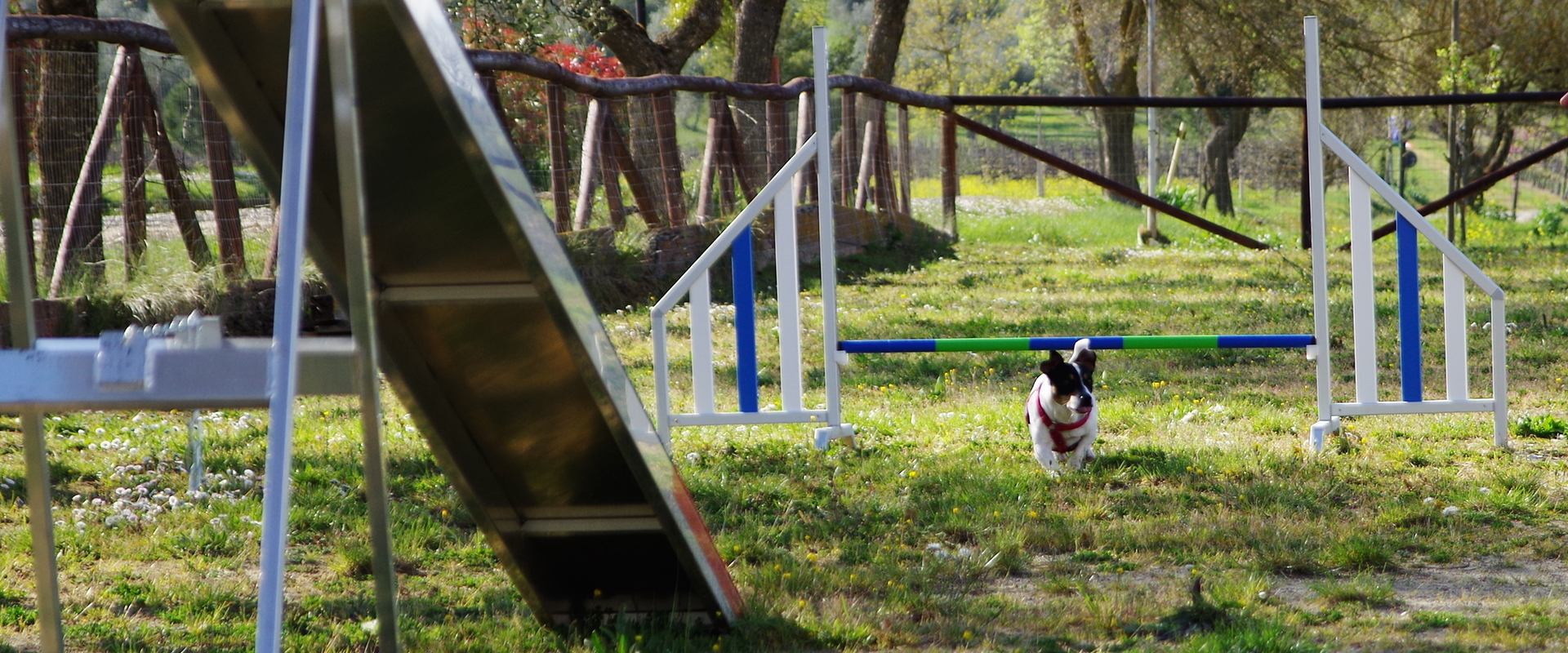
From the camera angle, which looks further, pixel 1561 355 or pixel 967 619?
pixel 1561 355

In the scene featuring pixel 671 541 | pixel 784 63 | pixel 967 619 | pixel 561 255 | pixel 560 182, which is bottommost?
pixel 967 619

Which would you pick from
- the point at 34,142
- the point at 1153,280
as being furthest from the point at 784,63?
the point at 34,142

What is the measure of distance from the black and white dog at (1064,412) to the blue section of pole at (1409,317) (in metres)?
1.35

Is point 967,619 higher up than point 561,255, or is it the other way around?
point 561,255

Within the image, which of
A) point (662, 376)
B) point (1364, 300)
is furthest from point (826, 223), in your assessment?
point (1364, 300)

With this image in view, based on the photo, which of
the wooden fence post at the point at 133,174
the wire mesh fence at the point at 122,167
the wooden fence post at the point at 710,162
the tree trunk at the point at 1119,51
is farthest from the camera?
the tree trunk at the point at 1119,51

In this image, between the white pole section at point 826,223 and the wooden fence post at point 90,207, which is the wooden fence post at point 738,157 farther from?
the white pole section at point 826,223

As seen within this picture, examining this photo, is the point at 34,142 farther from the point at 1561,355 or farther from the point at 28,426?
the point at 1561,355

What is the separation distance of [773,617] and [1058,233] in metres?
13.8

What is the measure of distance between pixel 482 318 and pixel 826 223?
9.75 ft

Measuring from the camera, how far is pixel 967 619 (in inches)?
126

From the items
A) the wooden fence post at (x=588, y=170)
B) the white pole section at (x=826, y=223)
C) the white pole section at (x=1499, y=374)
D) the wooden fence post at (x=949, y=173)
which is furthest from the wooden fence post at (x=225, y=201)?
the wooden fence post at (x=949, y=173)

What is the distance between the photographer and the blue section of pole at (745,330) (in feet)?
16.7

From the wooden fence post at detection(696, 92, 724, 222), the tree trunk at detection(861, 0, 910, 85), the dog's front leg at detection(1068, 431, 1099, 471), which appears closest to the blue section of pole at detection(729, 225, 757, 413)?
the dog's front leg at detection(1068, 431, 1099, 471)
